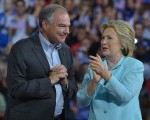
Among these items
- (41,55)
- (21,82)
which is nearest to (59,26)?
(41,55)

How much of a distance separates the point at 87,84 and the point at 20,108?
0.51 m

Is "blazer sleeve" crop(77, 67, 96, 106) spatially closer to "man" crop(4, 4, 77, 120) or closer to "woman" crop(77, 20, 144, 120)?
"woman" crop(77, 20, 144, 120)

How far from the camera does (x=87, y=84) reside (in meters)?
2.65

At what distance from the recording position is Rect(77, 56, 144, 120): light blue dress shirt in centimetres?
249

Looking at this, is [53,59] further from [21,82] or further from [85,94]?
[85,94]

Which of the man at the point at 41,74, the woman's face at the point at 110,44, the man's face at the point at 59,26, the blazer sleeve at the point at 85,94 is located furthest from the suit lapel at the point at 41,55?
the woman's face at the point at 110,44

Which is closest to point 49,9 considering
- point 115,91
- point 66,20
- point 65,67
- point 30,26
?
point 66,20

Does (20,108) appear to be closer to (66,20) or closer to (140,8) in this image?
(66,20)

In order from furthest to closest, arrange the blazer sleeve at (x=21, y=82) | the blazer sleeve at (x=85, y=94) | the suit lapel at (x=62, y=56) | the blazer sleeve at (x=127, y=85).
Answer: the suit lapel at (x=62, y=56), the blazer sleeve at (x=21, y=82), the blazer sleeve at (x=85, y=94), the blazer sleeve at (x=127, y=85)

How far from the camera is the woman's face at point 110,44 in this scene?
262 cm

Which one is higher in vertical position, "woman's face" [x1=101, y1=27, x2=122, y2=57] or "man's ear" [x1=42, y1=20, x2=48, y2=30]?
"man's ear" [x1=42, y1=20, x2=48, y2=30]

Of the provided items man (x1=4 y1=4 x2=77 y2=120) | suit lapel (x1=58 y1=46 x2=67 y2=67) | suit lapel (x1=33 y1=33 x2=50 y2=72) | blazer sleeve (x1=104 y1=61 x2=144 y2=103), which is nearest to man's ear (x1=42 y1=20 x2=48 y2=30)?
man (x1=4 y1=4 x2=77 y2=120)

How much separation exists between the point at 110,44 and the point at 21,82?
62 cm

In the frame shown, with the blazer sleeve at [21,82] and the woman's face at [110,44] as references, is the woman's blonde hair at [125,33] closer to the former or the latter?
the woman's face at [110,44]
